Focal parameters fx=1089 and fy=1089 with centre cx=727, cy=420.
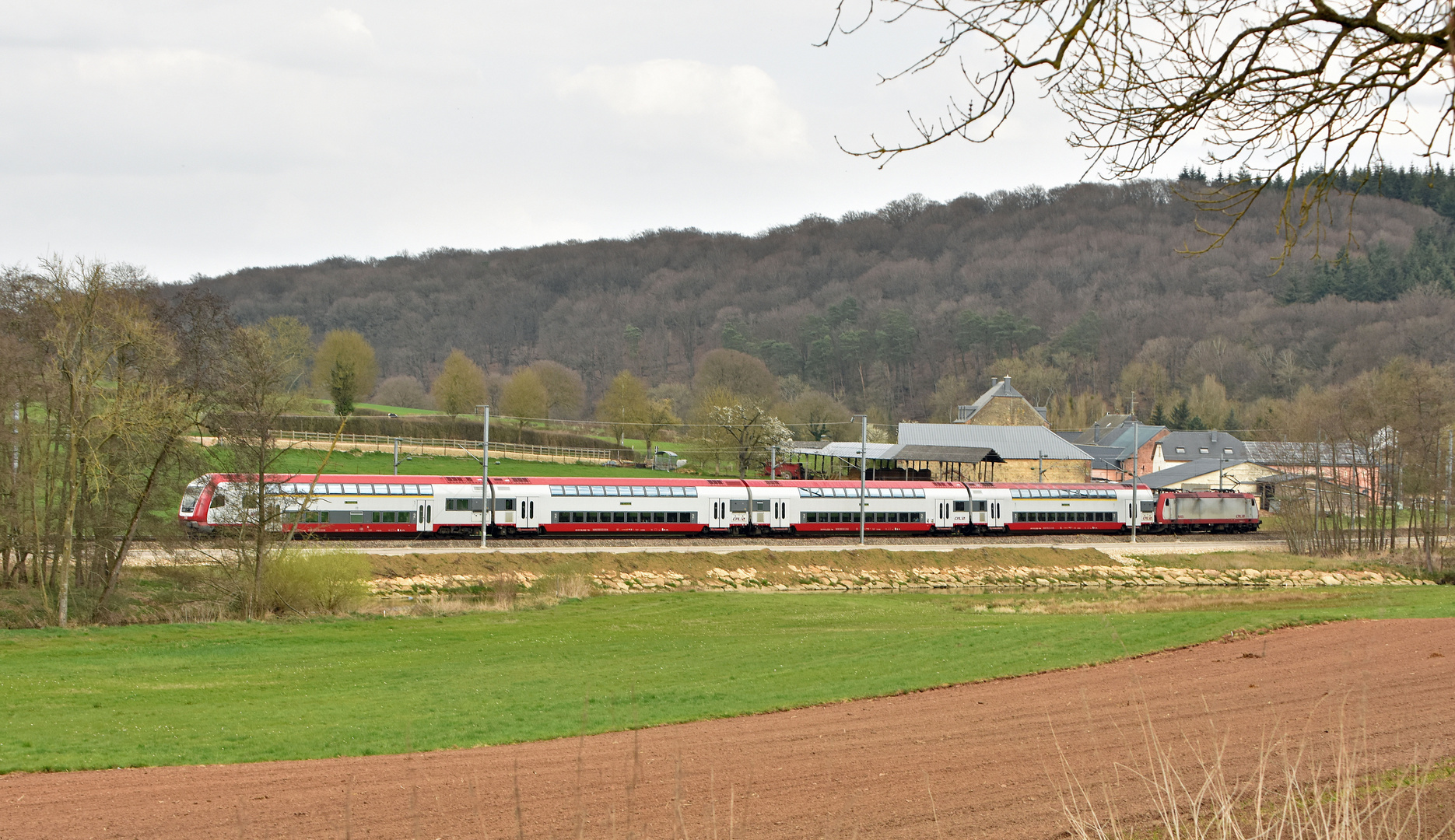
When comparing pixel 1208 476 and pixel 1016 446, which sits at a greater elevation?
pixel 1016 446

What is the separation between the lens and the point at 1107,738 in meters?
12.7

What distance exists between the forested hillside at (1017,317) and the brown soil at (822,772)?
108m

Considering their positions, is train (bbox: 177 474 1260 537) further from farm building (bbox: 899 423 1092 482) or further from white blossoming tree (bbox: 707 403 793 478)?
white blossoming tree (bbox: 707 403 793 478)

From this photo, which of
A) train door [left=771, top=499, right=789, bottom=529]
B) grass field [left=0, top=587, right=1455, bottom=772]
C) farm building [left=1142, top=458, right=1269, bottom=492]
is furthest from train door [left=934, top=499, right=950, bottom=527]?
farm building [left=1142, top=458, right=1269, bottom=492]

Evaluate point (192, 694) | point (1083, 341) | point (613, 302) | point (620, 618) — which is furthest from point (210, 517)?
point (613, 302)

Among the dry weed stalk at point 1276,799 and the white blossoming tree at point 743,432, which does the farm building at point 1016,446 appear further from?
the dry weed stalk at point 1276,799

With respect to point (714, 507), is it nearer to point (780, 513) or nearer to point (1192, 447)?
point (780, 513)

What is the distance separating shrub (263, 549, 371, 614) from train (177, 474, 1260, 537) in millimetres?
6469

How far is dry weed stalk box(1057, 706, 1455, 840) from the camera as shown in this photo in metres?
6.58

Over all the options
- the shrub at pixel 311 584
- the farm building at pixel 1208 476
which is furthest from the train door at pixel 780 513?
the farm building at pixel 1208 476

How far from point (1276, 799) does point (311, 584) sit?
99.6ft

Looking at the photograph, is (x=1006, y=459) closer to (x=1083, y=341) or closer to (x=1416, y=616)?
(x=1416, y=616)

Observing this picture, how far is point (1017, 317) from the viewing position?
164250mm

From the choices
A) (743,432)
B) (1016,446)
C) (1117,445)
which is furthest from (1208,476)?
(743,432)
